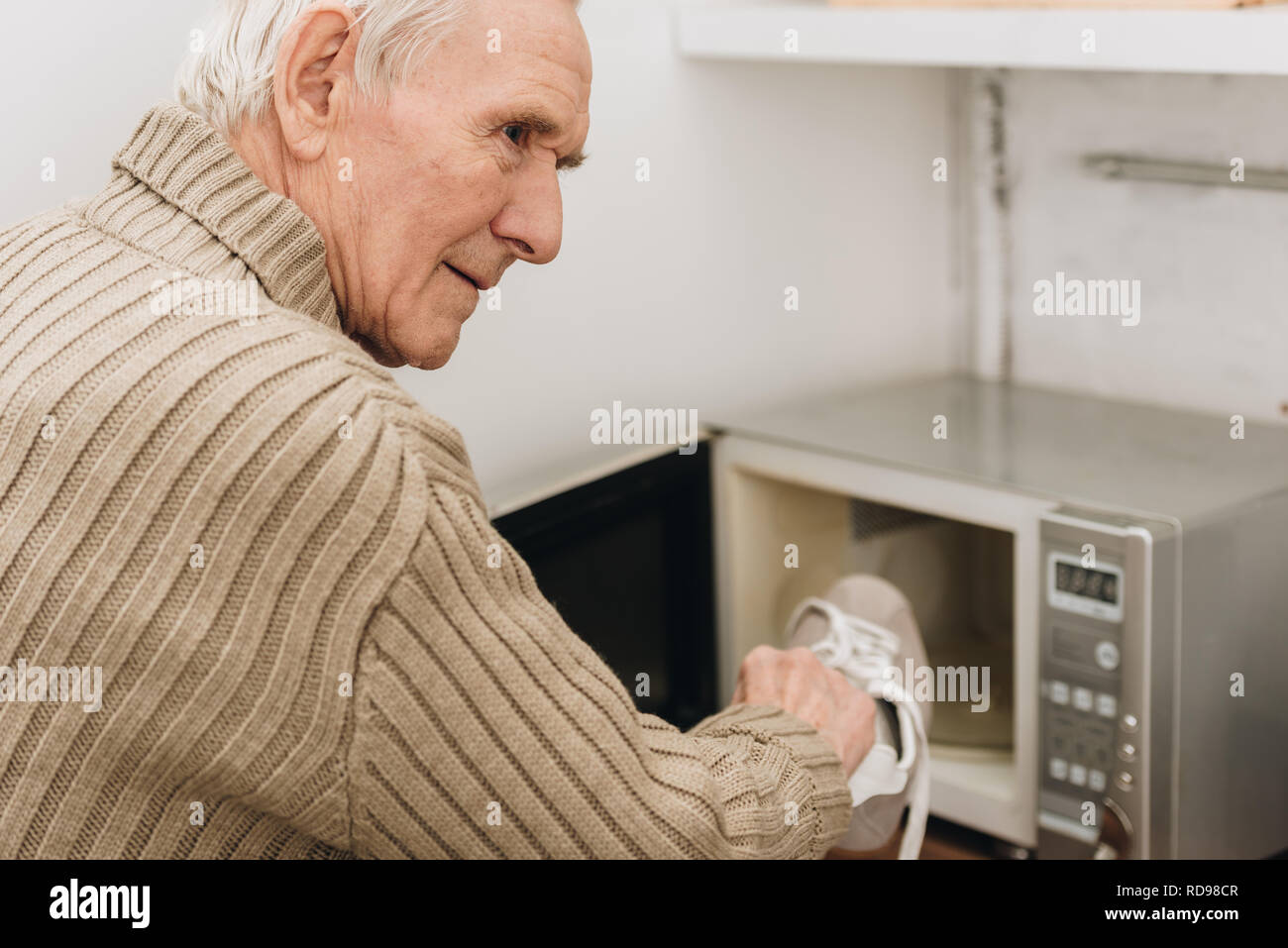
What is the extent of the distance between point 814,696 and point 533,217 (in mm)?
316

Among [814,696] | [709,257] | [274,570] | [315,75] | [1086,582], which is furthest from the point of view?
[709,257]

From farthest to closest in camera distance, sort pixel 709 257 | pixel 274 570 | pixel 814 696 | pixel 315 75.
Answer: pixel 709 257 < pixel 814 696 < pixel 315 75 < pixel 274 570

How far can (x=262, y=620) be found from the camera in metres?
0.57

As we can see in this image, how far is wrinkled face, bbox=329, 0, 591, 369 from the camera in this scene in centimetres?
71

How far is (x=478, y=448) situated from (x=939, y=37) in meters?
0.49

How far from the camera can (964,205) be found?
1515 millimetres

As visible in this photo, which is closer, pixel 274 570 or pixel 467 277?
pixel 274 570

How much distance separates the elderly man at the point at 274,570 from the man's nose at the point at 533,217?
83 millimetres

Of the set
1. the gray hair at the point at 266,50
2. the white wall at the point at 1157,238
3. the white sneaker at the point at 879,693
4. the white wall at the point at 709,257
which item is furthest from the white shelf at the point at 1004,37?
the gray hair at the point at 266,50

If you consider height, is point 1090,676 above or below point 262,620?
below

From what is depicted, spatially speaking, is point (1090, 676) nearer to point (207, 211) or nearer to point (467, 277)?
point (467, 277)

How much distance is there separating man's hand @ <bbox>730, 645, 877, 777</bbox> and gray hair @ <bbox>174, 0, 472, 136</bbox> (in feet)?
1.29

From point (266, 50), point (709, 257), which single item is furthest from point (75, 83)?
point (709, 257)
